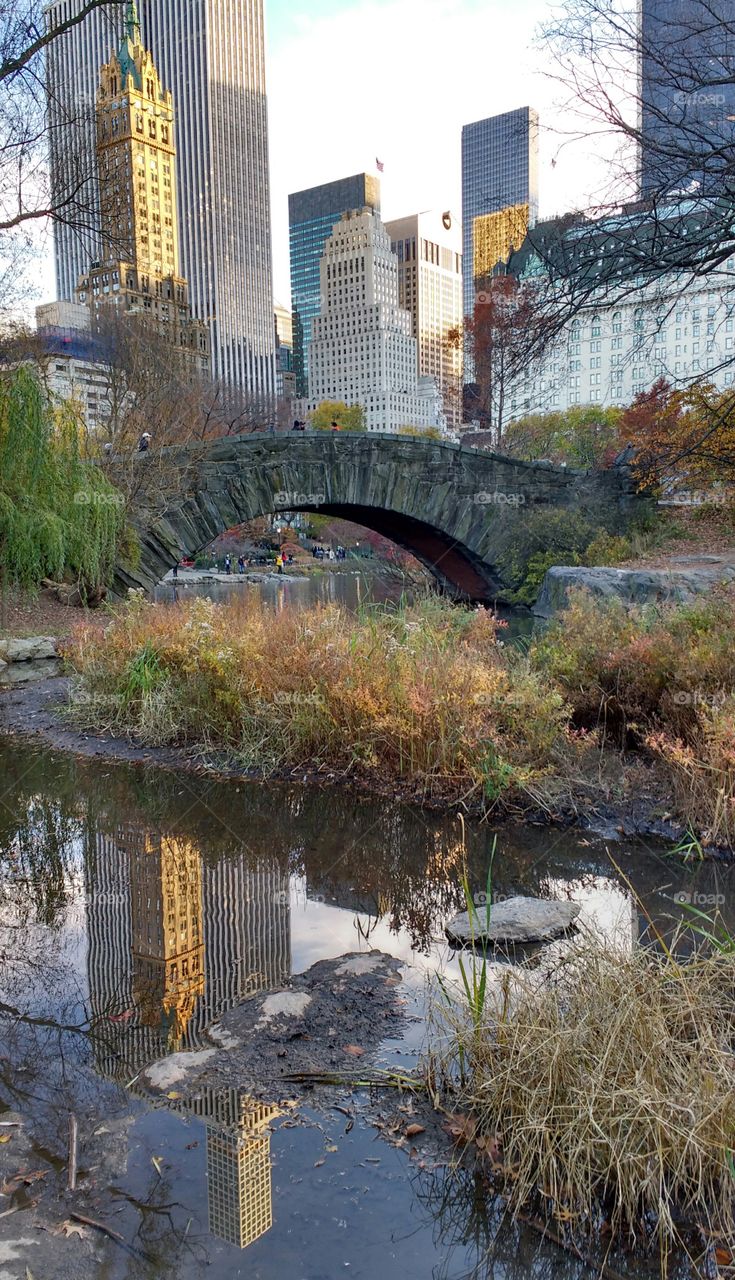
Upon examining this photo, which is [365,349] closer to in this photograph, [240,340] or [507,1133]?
[240,340]

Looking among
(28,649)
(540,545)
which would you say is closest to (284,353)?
(540,545)

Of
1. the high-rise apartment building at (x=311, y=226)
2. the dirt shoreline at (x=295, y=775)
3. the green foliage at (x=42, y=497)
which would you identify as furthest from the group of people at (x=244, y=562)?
the high-rise apartment building at (x=311, y=226)

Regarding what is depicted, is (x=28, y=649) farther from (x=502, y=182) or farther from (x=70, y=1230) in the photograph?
(x=70, y=1230)

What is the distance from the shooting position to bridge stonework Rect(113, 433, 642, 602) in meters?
16.3

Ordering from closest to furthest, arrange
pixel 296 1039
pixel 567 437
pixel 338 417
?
pixel 296 1039
pixel 567 437
pixel 338 417

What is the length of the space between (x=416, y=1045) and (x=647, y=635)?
410 centimetres

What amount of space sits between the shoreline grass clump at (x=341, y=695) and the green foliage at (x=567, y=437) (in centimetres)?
2413

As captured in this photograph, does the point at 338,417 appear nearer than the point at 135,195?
No

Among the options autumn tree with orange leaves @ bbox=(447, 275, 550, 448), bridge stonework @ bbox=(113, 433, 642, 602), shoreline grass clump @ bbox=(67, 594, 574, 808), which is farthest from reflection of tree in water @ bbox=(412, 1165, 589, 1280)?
bridge stonework @ bbox=(113, 433, 642, 602)

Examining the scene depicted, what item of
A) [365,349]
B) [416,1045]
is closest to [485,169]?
[416,1045]

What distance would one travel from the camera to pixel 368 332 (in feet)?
334

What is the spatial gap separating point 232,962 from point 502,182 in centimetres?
1063

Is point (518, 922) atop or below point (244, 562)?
atop

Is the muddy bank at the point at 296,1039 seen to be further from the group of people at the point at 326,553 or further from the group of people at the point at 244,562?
the group of people at the point at 326,553
